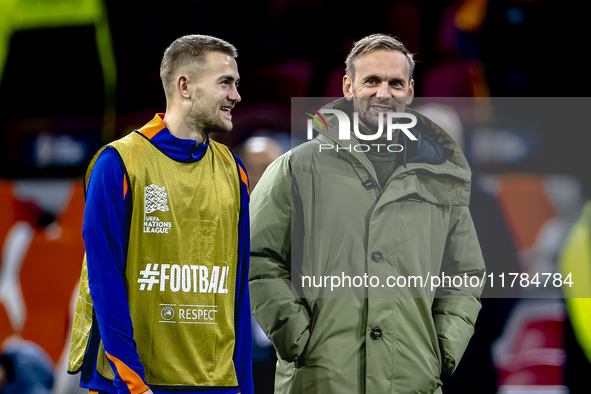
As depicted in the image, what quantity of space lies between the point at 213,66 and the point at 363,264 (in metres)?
0.75

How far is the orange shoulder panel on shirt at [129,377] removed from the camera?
1621mm

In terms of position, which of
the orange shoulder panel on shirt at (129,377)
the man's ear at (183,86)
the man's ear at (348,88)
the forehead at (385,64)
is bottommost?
the orange shoulder panel on shirt at (129,377)

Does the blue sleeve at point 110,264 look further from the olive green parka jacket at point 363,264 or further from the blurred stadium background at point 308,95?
the blurred stadium background at point 308,95

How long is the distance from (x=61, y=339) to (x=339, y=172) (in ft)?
6.66

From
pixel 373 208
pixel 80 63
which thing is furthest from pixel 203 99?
pixel 80 63

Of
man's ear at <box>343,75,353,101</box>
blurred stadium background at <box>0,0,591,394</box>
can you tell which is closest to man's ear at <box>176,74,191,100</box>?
man's ear at <box>343,75,353,101</box>

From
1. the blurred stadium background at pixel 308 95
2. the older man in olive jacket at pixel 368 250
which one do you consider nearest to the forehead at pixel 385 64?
the older man in olive jacket at pixel 368 250

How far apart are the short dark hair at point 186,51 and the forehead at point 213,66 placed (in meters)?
0.01

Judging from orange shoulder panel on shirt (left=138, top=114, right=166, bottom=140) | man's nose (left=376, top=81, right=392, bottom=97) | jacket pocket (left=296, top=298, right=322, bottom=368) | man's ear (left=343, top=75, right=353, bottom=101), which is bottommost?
jacket pocket (left=296, top=298, right=322, bottom=368)

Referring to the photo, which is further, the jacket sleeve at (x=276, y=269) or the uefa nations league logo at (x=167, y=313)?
the jacket sleeve at (x=276, y=269)

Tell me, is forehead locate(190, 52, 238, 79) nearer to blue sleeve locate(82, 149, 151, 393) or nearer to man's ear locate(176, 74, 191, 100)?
man's ear locate(176, 74, 191, 100)

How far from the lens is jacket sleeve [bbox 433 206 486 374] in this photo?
2119mm

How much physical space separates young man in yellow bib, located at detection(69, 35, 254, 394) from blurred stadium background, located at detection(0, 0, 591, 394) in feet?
4.02

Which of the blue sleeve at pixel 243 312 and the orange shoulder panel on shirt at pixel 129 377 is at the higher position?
the blue sleeve at pixel 243 312
